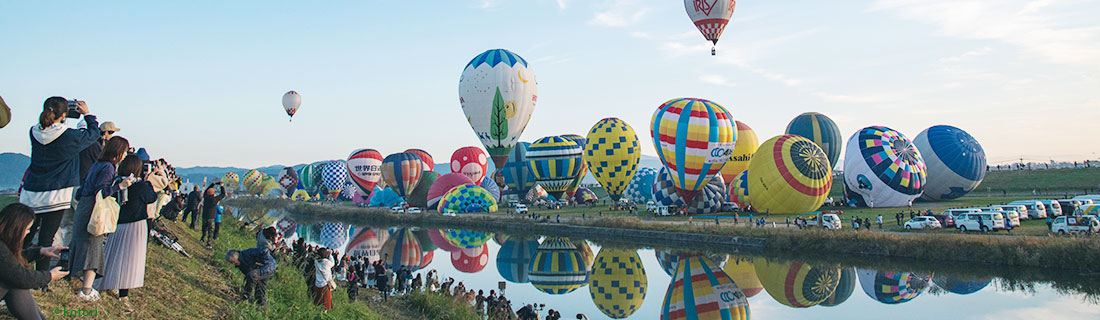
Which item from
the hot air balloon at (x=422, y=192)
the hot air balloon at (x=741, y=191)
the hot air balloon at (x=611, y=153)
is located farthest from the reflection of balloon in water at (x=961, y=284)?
the hot air balloon at (x=422, y=192)

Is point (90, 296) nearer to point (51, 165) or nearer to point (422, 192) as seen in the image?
point (51, 165)

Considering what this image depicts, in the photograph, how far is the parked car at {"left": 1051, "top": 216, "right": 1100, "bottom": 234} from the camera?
64.2ft

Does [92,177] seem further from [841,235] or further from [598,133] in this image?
[598,133]

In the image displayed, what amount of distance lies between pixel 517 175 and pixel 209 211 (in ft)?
119

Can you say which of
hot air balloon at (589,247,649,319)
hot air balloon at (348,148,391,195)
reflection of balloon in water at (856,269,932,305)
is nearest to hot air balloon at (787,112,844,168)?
hot air balloon at (589,247,649,319)

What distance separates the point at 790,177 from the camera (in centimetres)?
2906

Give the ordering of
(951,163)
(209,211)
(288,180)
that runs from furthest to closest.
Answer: (288,180), (951,163), (209,211)

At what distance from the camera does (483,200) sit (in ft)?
126

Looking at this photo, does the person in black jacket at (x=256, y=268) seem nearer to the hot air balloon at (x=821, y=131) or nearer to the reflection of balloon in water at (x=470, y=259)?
the reflection of balloon in water at (x=470, y=259)

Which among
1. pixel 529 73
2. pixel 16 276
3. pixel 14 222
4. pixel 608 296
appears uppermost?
pixel 529 73

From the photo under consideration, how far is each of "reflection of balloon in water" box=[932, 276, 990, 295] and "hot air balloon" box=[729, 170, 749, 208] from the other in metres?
13.4

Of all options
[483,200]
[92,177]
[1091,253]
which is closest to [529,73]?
[483,200]

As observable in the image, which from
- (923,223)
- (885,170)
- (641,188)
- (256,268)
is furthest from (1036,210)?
(256,268)

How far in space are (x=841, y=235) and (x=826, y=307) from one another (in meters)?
6.71
